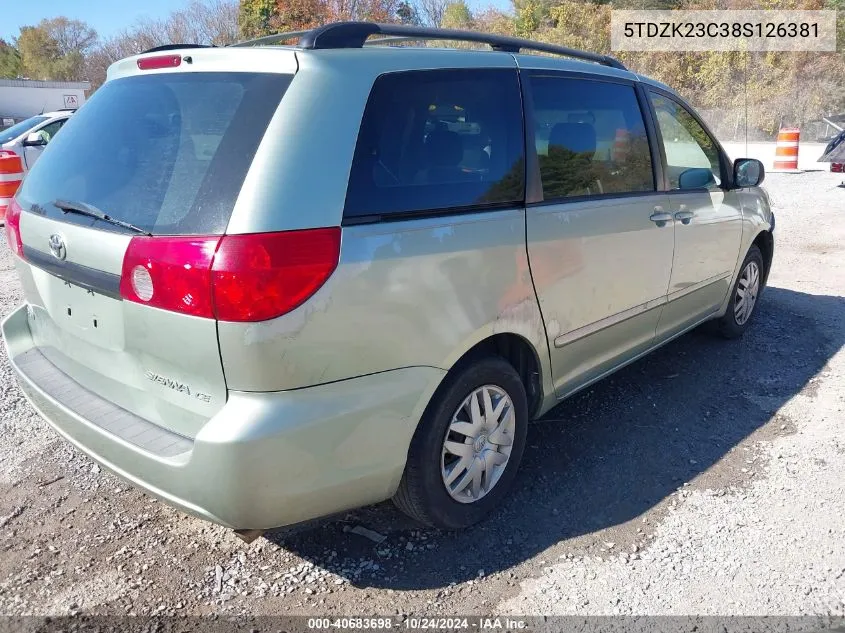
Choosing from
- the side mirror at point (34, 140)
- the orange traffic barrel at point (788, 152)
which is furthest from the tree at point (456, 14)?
the side mirror at point (34, 140)

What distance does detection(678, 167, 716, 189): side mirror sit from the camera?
3.99 metres

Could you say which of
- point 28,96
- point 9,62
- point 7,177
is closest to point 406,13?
point 28,96

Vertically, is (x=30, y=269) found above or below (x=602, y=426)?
above

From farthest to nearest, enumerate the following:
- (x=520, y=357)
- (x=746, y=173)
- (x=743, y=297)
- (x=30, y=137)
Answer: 1. (x=30, y=137)
2. (x=743, y=297)
3. (x=746, y=173)
4. (x=520, y=357)

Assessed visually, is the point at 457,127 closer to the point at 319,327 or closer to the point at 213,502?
the point at 319,327

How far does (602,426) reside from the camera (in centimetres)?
379

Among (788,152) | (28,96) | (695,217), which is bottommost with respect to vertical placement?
(788,152)

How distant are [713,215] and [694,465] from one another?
1.71 metres

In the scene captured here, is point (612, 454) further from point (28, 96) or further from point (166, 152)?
point (28, 96)

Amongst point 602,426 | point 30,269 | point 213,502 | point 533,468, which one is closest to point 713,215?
point 602,426

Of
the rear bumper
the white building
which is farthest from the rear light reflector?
the white building

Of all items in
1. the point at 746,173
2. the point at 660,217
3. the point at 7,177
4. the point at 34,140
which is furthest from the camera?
the point at 34,140

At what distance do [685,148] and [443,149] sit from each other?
2433mm

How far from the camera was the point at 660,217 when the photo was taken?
146 inches
